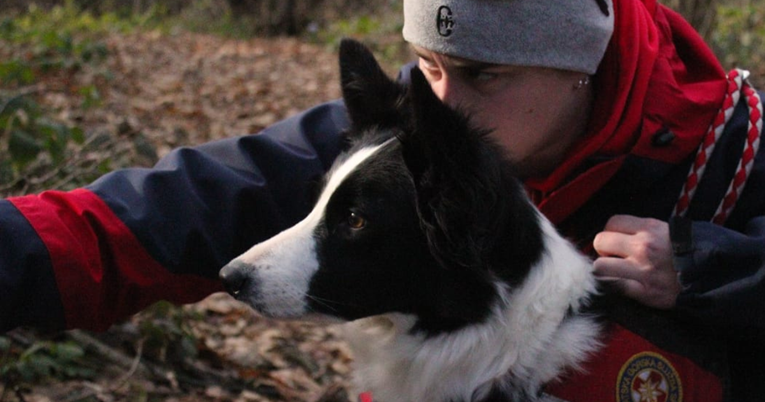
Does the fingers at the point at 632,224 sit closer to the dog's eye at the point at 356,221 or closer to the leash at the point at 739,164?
the leash at the point at 739,164

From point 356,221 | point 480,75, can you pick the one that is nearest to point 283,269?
point 356,221

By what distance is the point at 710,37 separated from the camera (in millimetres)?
7348

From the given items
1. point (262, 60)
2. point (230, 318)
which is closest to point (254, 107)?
point (262, 60)

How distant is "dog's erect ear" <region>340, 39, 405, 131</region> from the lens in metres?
2.62

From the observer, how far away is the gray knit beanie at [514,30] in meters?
2.55

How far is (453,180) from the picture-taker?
2109 millimetres

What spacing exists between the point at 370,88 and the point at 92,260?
3.24ft

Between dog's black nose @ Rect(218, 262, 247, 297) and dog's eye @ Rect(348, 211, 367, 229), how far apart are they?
0.32m

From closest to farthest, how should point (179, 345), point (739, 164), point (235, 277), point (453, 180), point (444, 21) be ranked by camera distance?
point (453, 180)
point (235, 277)
point (444, 21)
point (739, 164)
point (179, 345)

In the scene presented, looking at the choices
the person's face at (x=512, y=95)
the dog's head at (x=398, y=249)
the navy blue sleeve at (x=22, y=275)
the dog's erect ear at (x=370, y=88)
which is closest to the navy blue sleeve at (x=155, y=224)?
the navy blue sleeve at (x=22, y=275)

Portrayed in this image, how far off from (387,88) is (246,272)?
2.54 ft

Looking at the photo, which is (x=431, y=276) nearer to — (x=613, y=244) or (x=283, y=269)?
(x=283, y=269)

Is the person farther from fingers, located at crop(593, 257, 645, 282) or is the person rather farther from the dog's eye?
the dog's eye

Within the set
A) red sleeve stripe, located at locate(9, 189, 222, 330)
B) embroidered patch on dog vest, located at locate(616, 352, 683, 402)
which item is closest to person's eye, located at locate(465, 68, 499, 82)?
embroidered patch on dog vest, located at locate(616, 352, 683, 402)
